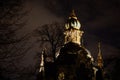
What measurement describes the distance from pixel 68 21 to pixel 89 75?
14871mm

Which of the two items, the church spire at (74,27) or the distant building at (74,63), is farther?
the church spire at (74,27)

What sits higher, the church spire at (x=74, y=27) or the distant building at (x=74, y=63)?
the church spire at (x=74, y=27)

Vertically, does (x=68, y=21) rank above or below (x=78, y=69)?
above

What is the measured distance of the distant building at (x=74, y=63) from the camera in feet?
187

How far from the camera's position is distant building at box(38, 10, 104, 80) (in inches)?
2248

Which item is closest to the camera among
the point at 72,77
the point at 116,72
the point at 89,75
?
the point at 116,72

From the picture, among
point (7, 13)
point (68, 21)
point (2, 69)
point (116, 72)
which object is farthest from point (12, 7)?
point (68, 21)

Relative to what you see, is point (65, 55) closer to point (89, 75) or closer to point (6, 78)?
point (89, 75)

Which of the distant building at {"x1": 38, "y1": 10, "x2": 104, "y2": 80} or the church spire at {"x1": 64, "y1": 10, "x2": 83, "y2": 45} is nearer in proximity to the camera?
the distant building at {"x1": 38, "y1": 10, "x2": 104, "y2": 80}

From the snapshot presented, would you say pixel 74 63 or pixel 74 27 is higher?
pixel 74 27

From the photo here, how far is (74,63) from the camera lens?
59.8 metres

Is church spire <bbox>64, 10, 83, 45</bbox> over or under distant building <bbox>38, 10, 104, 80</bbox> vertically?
over

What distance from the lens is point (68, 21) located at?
73250mm

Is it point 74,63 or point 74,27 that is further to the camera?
point 74,27
